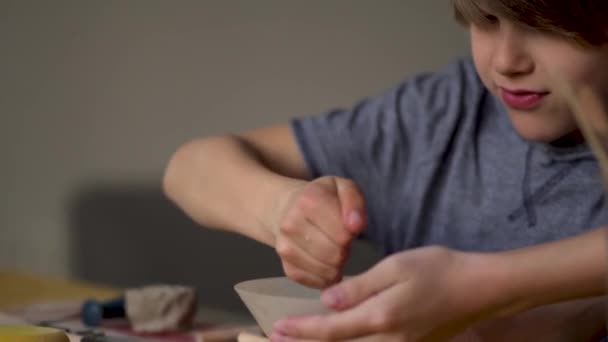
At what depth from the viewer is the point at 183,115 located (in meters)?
1.45

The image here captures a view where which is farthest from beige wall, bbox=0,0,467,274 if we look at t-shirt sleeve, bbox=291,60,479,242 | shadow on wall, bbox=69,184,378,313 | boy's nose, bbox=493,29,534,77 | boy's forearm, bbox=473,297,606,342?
boy's forearm, bbox=473,297,606,342

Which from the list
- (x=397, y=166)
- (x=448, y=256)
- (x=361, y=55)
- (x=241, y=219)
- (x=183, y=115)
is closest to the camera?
(x=448, y=256)

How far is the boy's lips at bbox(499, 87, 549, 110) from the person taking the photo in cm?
73

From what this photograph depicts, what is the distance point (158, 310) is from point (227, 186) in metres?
0.18

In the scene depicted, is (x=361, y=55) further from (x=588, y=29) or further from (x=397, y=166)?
(x=588, y=29)

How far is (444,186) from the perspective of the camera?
0.94 m

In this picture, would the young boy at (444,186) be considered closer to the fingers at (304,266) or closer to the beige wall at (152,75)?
the fingers at (304,266)

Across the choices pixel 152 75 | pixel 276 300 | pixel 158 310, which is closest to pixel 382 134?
pixel 158 310

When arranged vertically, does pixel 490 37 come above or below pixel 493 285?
above

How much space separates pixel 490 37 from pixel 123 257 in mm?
955

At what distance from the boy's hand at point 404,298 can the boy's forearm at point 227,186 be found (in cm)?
21

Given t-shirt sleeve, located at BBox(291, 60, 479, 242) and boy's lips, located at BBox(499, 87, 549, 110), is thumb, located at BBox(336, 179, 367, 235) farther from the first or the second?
t-shirt sleeve, located at BBox(291, 60, 479, 242)

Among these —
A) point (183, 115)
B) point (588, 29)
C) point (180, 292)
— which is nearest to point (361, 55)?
point (183, 115)

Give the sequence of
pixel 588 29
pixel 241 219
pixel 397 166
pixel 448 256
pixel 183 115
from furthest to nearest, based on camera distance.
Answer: pixel 183 115 → pixel 397 166 → pixel 241 219 → pixel 588 29 → pixel 448 256
